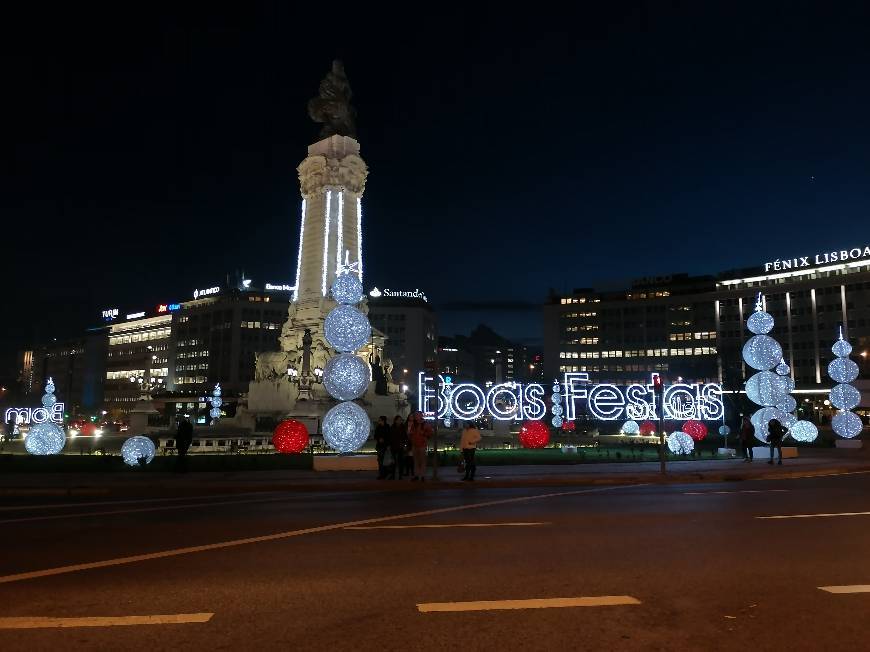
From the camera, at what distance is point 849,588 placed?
7219 millimetres

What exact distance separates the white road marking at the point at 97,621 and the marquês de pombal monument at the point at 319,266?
141ft

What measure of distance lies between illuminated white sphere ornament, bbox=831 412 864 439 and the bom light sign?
246 inches

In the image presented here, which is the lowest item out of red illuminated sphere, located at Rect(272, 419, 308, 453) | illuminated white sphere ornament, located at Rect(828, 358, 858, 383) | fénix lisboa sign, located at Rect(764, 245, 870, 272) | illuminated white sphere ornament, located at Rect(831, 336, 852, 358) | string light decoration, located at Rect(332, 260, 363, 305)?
red illuminated sphere, located at Rect(272, 419, 308, 453)

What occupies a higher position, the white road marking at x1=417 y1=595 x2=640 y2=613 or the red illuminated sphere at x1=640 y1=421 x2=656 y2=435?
the white road marking at x1=417 y1=595 x2=640 y2=613

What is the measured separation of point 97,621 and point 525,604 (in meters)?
3.93

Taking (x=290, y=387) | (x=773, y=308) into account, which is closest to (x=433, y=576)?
(x=290, y=387)

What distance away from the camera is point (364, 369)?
26906 millimetres

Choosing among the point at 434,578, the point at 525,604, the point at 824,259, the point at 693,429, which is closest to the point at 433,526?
the point at 434,578

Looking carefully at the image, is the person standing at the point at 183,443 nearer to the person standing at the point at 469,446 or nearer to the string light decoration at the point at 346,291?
the string light decoration at the point at 346,291

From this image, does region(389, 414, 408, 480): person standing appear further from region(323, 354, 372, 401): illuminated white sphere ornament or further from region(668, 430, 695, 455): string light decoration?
region(668, 430, 695, 455): string light decoration

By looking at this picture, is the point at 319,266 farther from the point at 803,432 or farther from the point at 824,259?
the point at 824,259

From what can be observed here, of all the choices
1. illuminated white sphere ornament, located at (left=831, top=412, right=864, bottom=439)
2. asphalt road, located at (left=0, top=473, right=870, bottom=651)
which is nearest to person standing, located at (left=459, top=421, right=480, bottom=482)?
asphalt road, located at (left=0, top=473, right=870, bottom=651)

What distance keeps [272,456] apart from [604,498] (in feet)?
43.8

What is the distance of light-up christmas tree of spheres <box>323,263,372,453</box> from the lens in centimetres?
2508
